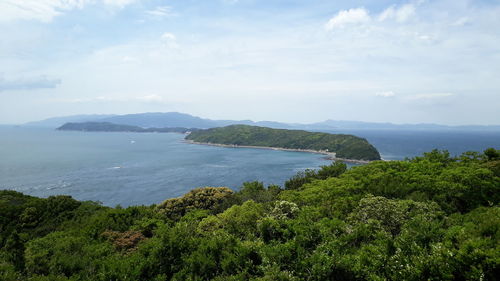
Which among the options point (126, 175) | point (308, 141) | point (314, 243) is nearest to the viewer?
point (314, 243)

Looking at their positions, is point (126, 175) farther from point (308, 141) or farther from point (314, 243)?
point (308, 141)

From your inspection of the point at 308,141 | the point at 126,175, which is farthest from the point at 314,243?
the point at 308,141

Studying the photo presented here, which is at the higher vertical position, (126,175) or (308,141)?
(308,141)

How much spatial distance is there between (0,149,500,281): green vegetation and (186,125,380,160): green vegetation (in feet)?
315

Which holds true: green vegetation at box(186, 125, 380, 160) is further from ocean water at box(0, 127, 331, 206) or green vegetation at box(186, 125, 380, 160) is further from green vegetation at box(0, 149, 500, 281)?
green vegetation at box(0, 149, 500, 281)

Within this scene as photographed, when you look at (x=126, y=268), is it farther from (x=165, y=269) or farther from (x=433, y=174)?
(x=433, y=174)

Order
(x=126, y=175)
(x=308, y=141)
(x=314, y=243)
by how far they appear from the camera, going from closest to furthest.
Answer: (x=314, y=243) → (x=126, y=175) → (x=308, y=141)

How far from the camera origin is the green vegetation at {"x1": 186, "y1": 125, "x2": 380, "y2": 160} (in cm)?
12512

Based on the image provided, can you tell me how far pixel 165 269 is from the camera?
13.6 metres

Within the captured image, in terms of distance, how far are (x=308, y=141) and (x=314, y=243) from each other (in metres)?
153

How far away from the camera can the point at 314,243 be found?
47.8ft

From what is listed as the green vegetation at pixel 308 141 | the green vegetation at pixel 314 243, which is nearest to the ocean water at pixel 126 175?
the green vegetation at pixel 308 141

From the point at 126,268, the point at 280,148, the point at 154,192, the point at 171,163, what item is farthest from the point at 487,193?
the point at 280,148

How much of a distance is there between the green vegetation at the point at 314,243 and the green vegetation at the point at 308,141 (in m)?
96.2
